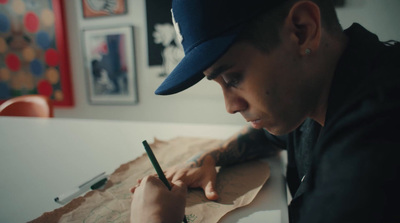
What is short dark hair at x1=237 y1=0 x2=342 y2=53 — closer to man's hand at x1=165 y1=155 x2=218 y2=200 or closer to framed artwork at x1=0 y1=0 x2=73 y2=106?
man's hand at x1=165 y1=155 x2=218 y2=200

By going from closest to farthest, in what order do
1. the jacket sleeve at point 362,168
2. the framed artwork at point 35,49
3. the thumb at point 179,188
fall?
the jacket sleeve at point 362,168
the thumb at point 179,188
the framed artwork at point 35,49

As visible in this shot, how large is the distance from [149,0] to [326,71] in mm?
1668

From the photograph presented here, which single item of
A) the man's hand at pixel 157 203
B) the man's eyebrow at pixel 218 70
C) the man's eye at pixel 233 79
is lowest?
the man's hand at pixel 157 203

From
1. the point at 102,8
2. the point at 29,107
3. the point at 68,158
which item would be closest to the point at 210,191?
the point at 68,158

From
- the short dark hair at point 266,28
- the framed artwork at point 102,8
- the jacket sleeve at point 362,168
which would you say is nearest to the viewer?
the jacket sleeve at point 362,168

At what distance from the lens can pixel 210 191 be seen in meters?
0.56

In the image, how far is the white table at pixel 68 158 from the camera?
53cm

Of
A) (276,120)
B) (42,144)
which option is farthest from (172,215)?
(42,144)

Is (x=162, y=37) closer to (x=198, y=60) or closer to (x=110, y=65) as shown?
(x=110, y=65)

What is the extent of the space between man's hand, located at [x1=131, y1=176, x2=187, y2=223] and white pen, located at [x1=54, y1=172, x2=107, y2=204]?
0.54 ft

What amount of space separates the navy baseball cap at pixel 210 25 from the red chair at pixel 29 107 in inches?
49.6

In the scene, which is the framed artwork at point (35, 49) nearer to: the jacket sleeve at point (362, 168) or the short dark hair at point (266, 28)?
the short dark hair at point (266, 28)

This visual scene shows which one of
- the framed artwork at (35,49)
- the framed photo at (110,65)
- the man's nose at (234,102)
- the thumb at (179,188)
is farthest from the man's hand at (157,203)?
the framed artwork at (35,49)

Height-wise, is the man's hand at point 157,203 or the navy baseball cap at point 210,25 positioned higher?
the navy baseball cap at point 210,25
